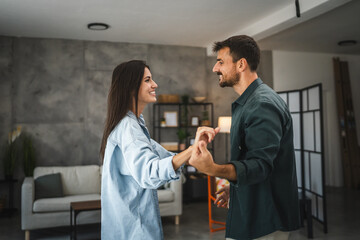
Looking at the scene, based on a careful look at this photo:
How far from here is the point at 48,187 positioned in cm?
483

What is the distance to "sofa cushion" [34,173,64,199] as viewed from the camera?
4.75 meters

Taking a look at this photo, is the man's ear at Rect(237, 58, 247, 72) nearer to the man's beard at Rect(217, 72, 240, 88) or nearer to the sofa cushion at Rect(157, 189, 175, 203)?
the man's beard at Rect(217, 72, 240, 88)

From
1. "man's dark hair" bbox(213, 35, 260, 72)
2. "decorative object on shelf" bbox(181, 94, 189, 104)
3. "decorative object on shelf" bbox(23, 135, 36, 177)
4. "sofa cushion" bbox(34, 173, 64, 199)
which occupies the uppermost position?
"decorative object on shelf" bbox(181, 94, 189, 104)

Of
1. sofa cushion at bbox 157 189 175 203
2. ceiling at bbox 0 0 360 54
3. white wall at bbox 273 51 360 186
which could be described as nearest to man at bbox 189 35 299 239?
ceiling at bbox 0 0 360 54

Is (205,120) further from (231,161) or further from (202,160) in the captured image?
(202,160)

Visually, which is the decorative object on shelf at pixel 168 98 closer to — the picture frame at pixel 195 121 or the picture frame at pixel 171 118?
the picture frame at pixel 171 118

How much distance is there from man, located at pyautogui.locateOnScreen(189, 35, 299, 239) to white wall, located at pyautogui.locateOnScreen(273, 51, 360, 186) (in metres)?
6.50

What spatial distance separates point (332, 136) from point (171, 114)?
13.6ft

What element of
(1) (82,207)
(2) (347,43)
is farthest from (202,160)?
(2) (347,43)

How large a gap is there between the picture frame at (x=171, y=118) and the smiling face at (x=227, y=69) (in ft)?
16.6

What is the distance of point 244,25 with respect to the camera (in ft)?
Answer: 18.4

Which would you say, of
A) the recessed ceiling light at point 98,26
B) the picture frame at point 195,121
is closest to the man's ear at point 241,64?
the recessed ceiling light at point 98,26

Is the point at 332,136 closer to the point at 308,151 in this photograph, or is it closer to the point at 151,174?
the point at 308,151

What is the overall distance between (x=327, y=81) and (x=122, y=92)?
297 inches
